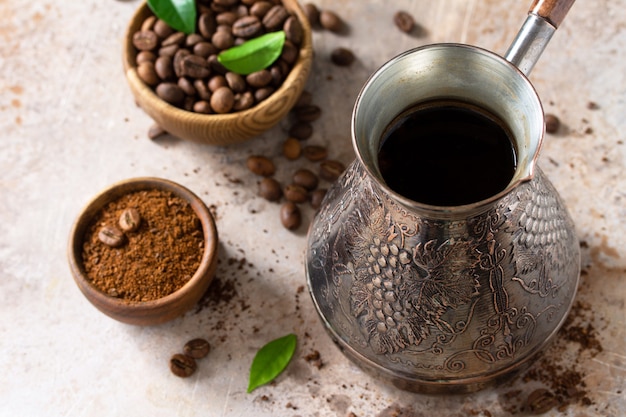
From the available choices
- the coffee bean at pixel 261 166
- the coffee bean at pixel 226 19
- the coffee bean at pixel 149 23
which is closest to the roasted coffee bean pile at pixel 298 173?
the coffee bean at pixel 261 166

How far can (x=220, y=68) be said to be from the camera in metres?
1.56

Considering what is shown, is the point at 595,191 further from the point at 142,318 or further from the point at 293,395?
the point at 142,318

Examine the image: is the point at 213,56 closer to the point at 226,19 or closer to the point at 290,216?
the point at 226,19

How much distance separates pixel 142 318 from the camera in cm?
137

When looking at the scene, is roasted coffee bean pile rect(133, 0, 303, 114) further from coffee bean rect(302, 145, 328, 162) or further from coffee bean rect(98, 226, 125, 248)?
coffee bean rect(98, 226, 125, 248)

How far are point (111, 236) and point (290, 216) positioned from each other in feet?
1.07

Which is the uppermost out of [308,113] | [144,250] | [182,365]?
[308,113]

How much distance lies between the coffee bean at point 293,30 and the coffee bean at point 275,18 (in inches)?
0.6

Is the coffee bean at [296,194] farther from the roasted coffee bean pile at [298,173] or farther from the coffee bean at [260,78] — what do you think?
the coffee bean at [260,78]

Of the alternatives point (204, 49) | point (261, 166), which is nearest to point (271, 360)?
point (261, 166)

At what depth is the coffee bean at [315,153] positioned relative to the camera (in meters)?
1.58

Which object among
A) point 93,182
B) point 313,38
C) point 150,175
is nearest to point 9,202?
point 93,182

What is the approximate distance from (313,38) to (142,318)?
70 cm

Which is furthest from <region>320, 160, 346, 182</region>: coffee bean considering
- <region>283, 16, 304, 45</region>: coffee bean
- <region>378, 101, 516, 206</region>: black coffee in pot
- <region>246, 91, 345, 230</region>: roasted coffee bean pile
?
<region>378, 101, 516, 206</region>: black coffee in pot
